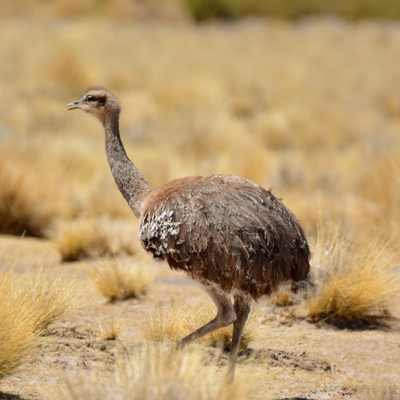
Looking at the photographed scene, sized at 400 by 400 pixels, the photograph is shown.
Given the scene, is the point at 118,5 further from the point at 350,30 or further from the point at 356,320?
the point at 356,320

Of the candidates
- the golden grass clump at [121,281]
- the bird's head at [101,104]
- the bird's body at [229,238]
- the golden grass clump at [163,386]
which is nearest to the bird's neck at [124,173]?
the bird's head at [101,104]

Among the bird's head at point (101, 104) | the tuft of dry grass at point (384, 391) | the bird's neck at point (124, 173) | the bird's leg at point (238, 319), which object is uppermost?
the bird's head at point (101, 104)

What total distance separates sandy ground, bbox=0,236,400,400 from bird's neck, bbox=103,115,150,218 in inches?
32.2

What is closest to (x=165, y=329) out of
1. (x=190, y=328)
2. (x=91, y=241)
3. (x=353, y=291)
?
Result: (x=190, y=328)

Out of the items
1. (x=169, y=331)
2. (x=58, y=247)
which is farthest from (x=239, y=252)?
(x=58, y=247)

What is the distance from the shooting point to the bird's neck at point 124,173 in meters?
4.52

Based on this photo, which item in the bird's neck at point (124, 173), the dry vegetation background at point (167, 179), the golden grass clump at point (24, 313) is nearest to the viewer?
the golden grass clump at point (24, 313)

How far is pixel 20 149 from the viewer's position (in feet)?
30.8

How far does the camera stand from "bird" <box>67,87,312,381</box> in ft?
12.2

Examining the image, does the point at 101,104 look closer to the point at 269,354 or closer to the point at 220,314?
the point at 220,314

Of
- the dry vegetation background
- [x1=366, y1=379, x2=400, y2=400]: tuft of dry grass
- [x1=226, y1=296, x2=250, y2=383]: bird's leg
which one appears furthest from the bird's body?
[x1=366, y1=379, x2=400, y2=400]: tuft of dry grass

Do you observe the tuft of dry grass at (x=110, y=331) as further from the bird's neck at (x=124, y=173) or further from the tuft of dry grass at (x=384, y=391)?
the tuft of dry grass at (x=384, y=391)

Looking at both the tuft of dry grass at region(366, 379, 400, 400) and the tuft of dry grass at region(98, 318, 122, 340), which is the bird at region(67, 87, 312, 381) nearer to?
the tuft of dry grass at region(366, 379, 400, 400)

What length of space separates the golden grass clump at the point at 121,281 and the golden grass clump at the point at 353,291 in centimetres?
132
